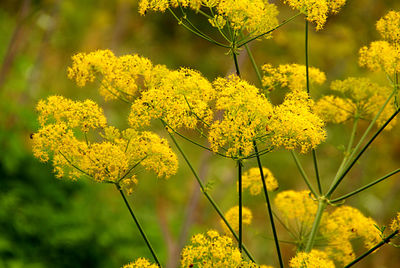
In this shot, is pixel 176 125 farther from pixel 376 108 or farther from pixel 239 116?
pixel 376 108

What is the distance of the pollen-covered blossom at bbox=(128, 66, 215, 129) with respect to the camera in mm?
2551

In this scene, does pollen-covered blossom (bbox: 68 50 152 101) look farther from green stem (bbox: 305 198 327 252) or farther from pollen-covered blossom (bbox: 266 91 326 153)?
green stem (bbox: 305 198 327 252)

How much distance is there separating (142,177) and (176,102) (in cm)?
1021

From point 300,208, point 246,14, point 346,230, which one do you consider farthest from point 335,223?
point 246,14

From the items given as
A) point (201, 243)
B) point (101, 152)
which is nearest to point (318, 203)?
point (201, 243)

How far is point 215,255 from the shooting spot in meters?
2.37

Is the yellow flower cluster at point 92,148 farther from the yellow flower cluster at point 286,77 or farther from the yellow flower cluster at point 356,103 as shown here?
the yellow flower cluster at point 356,103

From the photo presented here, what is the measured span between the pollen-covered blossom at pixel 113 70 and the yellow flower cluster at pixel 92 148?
8.8 inches

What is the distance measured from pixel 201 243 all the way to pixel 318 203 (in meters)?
1.05

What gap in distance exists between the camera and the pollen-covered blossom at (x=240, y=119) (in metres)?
2.35

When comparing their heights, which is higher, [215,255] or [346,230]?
[346,230]

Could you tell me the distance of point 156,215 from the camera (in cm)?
1117

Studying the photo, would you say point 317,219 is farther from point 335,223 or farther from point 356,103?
point 356,103

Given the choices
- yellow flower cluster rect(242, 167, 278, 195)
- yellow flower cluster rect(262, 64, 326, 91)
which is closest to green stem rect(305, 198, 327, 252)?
yellow flower cluster rect(242, 167, 278, 195)
